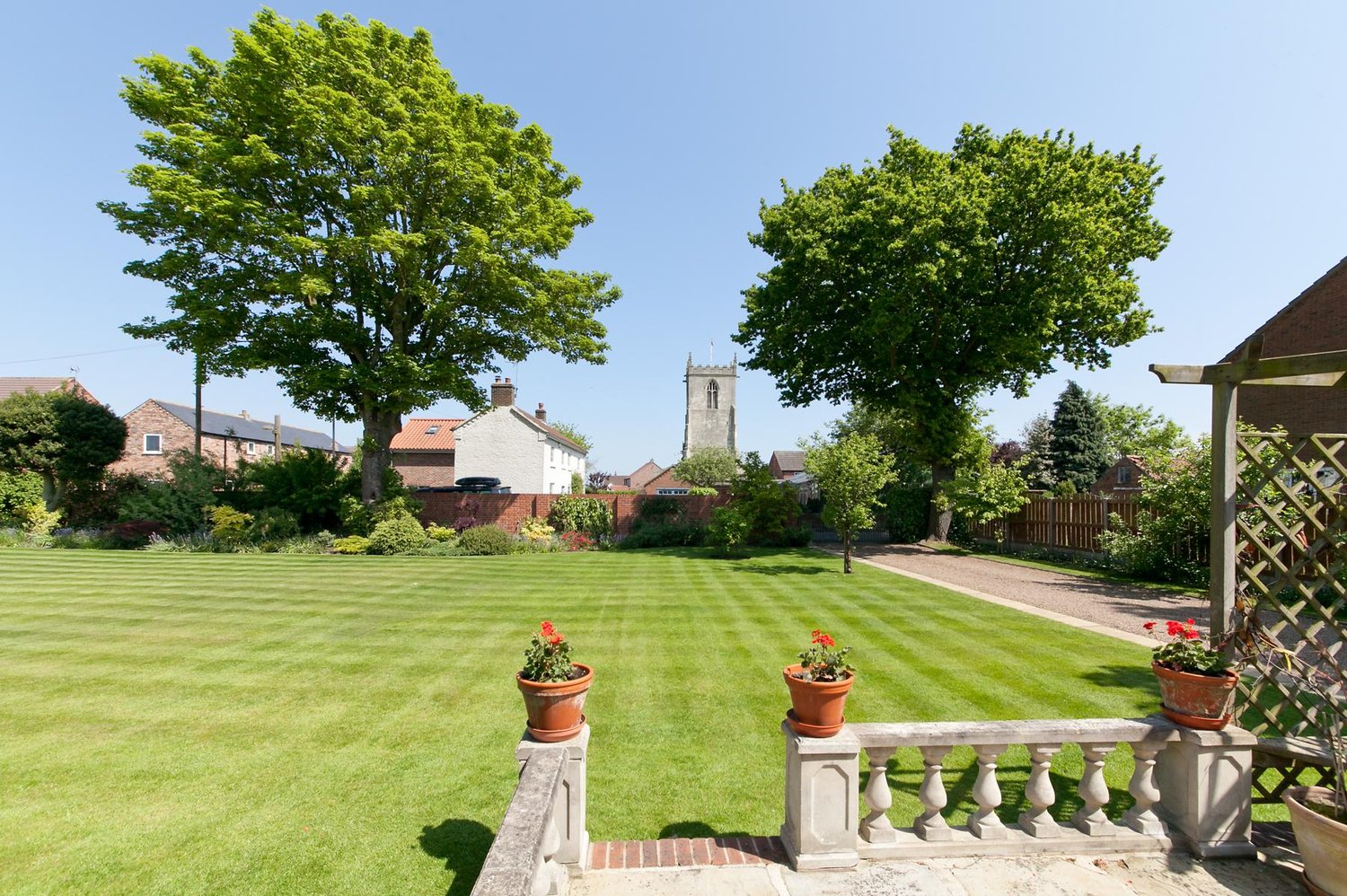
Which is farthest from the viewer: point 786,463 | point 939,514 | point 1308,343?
point 786,463

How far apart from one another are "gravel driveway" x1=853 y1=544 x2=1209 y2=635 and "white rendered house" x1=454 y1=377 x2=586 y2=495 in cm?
2265

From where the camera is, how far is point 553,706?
3.28 m

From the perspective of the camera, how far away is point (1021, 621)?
9.75 metres

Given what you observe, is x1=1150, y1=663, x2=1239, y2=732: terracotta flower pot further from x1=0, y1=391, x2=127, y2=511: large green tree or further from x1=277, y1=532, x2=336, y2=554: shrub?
x1=0, y1=391, x2=127, y2=511: large green tree

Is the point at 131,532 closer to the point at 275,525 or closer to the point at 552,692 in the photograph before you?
the point at 275,525

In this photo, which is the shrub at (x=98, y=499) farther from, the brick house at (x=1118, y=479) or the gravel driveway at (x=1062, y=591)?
the brick house at (x=1118, y=479)

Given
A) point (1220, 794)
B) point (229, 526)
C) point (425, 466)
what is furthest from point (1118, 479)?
point (425, 466)

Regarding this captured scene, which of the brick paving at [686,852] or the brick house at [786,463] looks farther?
the brick house at [786,463]

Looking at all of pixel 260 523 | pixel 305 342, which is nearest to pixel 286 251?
pixel 305 342

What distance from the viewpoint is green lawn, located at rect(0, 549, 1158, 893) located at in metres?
3.88

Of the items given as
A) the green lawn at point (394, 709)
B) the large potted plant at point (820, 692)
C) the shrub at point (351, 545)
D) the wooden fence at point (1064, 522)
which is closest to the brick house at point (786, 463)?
the wooden fence at point (1064, 522)

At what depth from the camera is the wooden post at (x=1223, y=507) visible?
12.5ft

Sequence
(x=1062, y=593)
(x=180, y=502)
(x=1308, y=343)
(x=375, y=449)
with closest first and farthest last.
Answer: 1. (x=1062, y=593)
2. (x=1308, y=343)
3. (x=375, y=449)
4. (x=180, y=502)

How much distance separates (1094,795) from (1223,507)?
2067 mm
